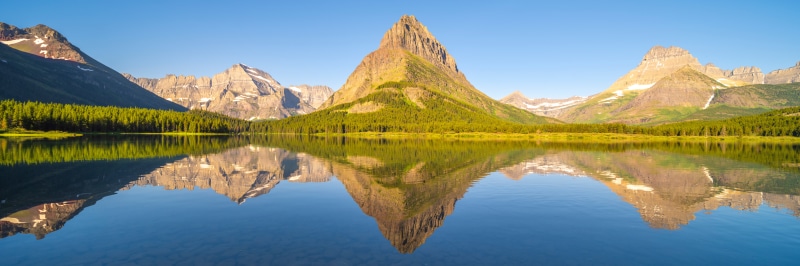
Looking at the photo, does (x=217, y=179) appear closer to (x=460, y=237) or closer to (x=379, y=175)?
(x=379, y=175)

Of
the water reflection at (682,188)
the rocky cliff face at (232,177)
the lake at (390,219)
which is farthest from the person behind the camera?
the rocky cliff face at (232,177)

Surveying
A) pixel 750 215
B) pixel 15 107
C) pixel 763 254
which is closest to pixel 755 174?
pixel 750 215

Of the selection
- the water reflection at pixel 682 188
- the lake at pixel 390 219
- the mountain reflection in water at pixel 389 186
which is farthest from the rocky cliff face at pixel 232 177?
the water reflection at pixel 682 188

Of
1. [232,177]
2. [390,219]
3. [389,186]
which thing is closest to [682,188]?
[389,186]

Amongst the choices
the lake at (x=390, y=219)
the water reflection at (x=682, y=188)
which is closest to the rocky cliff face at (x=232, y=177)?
the lake at (x=390, y=219)

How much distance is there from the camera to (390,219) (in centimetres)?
2648

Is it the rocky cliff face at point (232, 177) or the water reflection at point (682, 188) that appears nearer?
the water reflection at point (682, 188)

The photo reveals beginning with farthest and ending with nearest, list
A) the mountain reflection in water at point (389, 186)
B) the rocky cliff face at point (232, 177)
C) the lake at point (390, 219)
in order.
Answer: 1. the rocky cliff face at point (232, 177)
2. the mountain reflection in water at point (389, 186)
3. the lake at point (390, 219)

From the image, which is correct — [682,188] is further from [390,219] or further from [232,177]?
[232,177]

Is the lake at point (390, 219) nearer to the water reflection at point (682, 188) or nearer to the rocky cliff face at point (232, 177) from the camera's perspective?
the water reflection at point (682, 188)

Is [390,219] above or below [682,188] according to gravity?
below

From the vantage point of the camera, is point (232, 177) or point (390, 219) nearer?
point (390, 219)

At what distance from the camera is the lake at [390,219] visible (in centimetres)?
1861

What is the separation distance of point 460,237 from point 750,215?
22996mm
